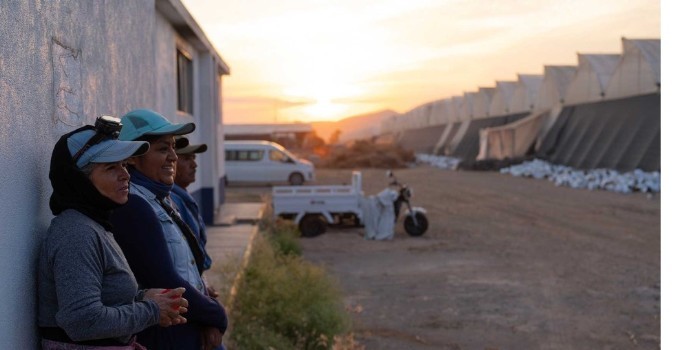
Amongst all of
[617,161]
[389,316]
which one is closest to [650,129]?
[617,161]

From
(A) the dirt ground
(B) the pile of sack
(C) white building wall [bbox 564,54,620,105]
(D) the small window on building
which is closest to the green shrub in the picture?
(A) the dirt ground

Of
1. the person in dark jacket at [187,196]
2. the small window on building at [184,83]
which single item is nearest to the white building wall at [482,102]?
the small window on building at [184,83]

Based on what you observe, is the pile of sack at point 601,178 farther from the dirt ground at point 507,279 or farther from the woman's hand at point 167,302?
the woman's hand at point 167,302

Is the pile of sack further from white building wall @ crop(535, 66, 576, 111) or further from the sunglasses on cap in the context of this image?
the sunglasses on cap

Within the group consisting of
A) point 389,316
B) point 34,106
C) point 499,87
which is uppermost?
point 499,87

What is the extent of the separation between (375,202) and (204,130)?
350 cm

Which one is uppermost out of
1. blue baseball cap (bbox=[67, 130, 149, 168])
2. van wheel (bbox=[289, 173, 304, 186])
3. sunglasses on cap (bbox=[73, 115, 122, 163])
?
sunglasses on cap (bbox=[73, 115, 122, 163])

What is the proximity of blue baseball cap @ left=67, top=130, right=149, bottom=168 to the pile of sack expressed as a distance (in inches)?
854

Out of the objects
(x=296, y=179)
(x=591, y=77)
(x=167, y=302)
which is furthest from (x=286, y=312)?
(x=591, y=77)

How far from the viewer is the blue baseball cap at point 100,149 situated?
97.5 inches

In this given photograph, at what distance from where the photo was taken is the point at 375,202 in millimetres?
13695

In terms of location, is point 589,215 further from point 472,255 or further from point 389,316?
point 389,316

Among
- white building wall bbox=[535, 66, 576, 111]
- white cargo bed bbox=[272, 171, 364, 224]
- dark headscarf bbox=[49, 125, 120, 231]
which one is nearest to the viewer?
dark headscarf bbox=[49, 125, 120, 231]

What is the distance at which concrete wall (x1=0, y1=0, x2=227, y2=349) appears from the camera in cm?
243
